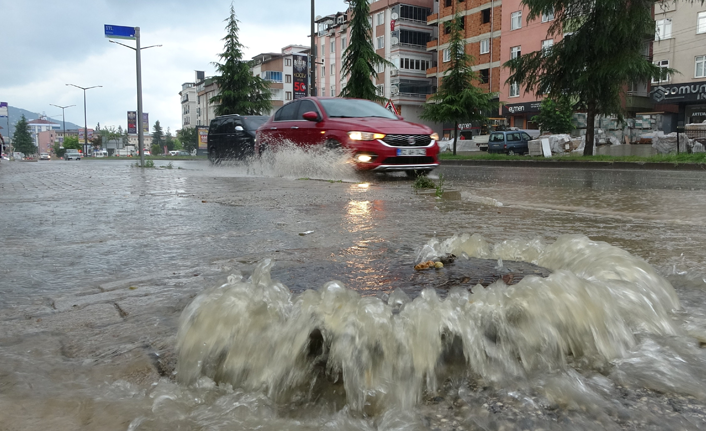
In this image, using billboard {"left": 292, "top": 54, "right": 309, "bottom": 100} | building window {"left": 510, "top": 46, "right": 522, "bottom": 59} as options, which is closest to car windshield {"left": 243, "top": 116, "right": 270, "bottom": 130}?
billboard {"left": 292, "top": 54, "right": 309, "bottom": 100}

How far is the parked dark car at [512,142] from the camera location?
33125 mm

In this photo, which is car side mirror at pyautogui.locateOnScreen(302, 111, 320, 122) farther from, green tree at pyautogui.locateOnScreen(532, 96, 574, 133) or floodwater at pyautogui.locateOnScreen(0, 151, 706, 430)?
green tree at pyautogui.locateOnScreen(532, 96, 574, 133)

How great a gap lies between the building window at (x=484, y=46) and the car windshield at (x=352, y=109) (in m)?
40.0

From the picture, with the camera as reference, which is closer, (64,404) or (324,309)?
(64,404)

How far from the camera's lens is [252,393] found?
1526 millimetres

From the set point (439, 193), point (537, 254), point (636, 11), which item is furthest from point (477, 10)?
point (537, 254)

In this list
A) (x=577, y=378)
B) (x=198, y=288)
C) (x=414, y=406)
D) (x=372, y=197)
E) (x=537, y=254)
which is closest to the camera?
(x=414, y=406)

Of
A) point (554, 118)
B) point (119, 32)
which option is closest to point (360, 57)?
point (119, 32)

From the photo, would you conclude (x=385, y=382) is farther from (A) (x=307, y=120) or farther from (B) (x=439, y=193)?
(A) (x=307, y=120)

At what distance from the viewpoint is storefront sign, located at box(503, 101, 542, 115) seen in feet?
140

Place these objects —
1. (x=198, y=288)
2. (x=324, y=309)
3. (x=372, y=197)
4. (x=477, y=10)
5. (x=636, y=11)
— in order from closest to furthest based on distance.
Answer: (x=324, y=309), (x=198, y=288), (x=372, y=197), (x=636, y=11), (x=477, y=10)

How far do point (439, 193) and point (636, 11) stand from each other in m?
16.1

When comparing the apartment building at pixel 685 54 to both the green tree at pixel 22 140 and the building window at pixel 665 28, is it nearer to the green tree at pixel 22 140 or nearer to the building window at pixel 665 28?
the building window at pixel 665 28

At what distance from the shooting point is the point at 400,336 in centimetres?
164
